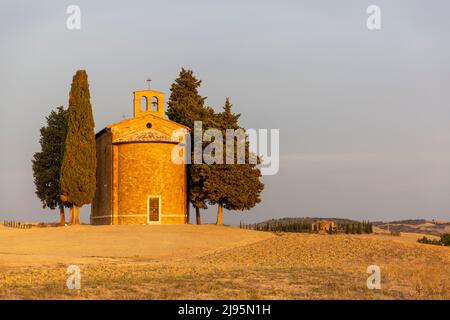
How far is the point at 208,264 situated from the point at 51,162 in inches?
1226

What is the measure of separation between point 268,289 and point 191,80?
44.3m

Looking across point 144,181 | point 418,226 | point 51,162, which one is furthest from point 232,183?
point 418,226

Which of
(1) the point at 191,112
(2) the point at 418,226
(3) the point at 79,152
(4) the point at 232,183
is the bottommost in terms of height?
(2) the point at 418,226

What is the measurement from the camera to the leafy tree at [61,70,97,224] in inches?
1880

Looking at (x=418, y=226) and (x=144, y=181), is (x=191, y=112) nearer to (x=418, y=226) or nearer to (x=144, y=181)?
(x=144, y=181)

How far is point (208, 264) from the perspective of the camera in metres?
28.7

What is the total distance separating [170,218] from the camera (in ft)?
159

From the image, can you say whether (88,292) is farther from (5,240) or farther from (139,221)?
(139,221)

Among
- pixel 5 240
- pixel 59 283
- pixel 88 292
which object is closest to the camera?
pixel 88 292

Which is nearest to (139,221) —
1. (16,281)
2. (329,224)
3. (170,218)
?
(170,218)

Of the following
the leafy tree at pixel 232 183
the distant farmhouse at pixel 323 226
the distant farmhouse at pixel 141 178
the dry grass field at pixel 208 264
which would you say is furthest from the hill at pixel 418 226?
the dry grass field at pixel 208 264
